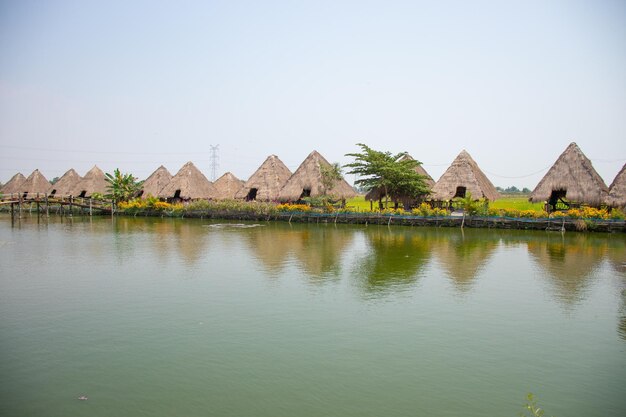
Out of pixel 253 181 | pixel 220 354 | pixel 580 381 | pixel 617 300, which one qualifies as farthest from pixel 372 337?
pixel 253 181

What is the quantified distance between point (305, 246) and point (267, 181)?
18211 mm

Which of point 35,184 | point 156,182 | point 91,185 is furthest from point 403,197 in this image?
point 35,184

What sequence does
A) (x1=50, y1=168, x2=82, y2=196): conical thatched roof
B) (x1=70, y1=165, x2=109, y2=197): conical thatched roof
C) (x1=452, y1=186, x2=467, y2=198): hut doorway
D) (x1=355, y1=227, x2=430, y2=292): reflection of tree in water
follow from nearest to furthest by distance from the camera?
(x1=355, y1=227, x2=430, y2=292): reflection of tree in water < (x1=452, y1=186, x2=467, y2=198): hut doorway < (x1=70, y1=165, x2=109, y2=197): conical thatched roof < (x1=50, y1=168, x2=82, y2=196): conical thatched roof

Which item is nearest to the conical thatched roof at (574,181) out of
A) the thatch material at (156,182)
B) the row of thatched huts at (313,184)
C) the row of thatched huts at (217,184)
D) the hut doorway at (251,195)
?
the row of thatched huts at (313,184)

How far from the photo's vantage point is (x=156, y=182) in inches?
1677

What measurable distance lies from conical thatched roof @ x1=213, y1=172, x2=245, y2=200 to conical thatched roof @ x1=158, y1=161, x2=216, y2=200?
5.83ft

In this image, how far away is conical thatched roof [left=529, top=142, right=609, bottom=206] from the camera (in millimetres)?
25078

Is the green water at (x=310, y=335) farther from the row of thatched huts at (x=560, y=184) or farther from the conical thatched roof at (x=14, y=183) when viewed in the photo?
the conical thatched roof at (x=14, y=183)

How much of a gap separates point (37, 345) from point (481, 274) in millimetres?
11030

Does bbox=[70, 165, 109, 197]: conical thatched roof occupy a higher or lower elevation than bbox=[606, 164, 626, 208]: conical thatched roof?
higher

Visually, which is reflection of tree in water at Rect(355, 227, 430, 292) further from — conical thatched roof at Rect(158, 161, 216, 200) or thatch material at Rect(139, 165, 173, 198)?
thatch material at Rect(139, 165, 173, 198)

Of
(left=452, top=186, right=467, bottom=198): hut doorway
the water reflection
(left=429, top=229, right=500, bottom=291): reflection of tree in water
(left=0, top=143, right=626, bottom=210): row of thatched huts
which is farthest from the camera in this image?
(left=452, top=186, right=467, bottom=198): hut doorway

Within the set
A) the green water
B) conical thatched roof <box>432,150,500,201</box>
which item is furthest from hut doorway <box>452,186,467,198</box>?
the green water

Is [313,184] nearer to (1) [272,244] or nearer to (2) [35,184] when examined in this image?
(1) [272,244]
